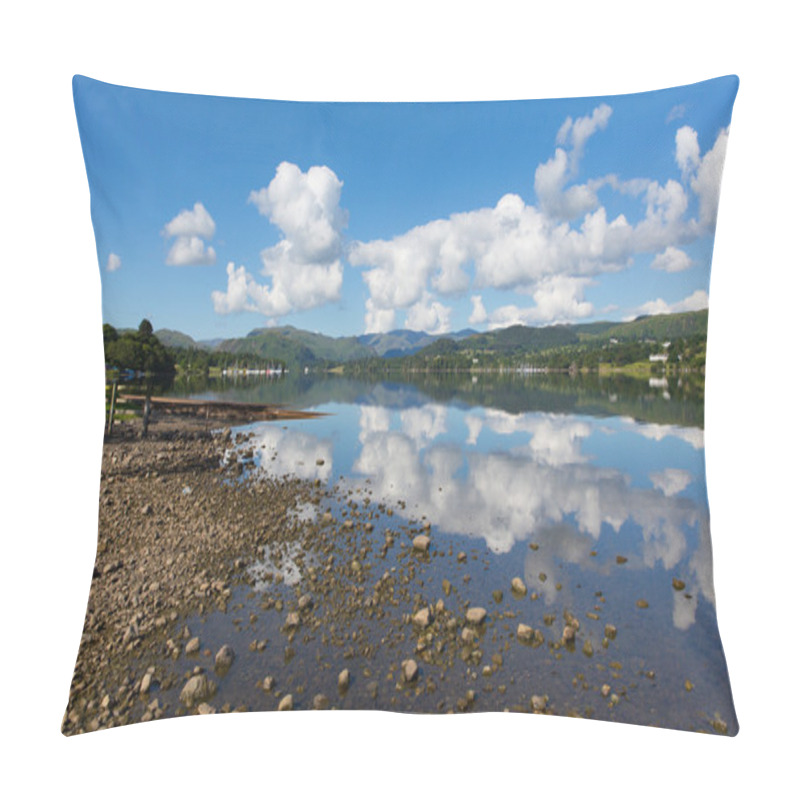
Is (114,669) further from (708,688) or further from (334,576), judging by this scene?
(708,688)

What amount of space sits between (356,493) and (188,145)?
8.89 ft

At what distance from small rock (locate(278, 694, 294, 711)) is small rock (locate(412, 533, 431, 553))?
121 centimetres

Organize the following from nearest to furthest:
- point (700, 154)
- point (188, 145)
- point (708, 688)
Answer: point (708, 688)
point (700, 154)
point (188, 145)

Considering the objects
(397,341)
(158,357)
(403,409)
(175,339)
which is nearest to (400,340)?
(397,341)

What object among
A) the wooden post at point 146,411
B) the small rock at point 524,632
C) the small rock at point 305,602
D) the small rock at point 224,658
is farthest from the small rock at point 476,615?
the wooden post at point 146,411

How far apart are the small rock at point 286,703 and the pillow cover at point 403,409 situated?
1cm

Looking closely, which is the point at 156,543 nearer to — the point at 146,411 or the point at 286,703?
the point at 146,411

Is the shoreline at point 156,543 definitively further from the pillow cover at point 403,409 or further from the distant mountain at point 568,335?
the distant mountain at point 568,335

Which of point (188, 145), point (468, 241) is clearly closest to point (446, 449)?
point (468, 241)

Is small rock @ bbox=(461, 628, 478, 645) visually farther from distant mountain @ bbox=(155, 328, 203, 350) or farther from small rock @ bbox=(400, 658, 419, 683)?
distant mountain @ bbox=(155, 328, 203, 350)

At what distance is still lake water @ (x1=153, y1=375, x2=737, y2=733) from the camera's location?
113 inches

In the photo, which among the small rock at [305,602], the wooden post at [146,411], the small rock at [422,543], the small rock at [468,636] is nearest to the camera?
the small rock at [468,636]

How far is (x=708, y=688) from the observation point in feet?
9.43

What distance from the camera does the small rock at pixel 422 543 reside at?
3279 millimetres
